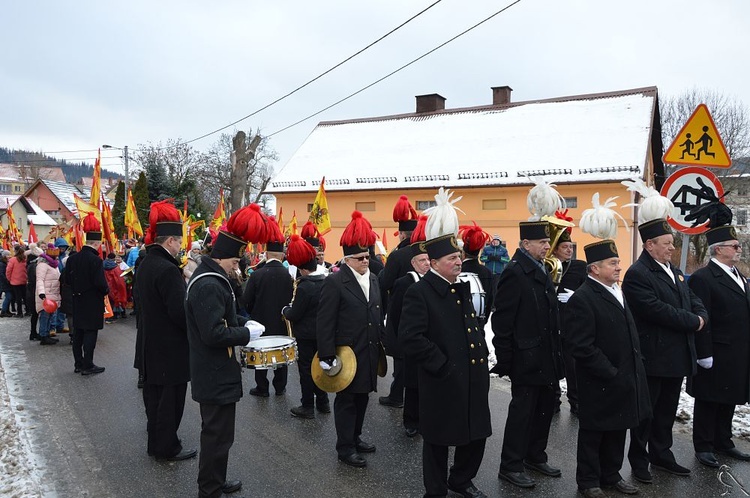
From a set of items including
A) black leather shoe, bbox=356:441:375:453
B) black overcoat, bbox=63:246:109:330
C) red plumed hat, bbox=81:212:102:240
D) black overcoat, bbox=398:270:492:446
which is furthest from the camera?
red plumed hat, bbox=81:212:102:240

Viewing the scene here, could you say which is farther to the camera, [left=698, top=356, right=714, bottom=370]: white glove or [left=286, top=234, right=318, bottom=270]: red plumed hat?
[left=286, top=234, right=318, bottom=270]: red plumed hat

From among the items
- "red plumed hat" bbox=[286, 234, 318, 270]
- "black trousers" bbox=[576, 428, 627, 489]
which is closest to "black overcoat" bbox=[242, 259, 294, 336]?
"red plumed hat" bbox=[286, 234, 318, 270]

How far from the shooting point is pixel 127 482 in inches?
200

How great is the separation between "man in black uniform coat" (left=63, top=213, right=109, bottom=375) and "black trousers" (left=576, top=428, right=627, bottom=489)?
7312mm

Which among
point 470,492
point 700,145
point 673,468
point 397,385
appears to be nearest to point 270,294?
point 397,385

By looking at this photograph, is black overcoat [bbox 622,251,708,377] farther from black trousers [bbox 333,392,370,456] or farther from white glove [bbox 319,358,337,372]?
white glove [bbox 319,358,337,372]

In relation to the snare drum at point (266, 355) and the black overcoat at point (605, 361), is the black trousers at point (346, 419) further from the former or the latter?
the black overcoat at point (605, 361)

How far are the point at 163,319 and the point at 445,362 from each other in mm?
2869

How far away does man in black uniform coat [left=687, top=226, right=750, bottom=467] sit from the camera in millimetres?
5523

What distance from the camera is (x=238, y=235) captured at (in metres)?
4.76

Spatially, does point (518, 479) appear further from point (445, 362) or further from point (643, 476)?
point (445, 362)

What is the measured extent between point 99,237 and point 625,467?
8.29 metres

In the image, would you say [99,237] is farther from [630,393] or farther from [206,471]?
[630,393]

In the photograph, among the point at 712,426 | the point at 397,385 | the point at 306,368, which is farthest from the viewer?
the point at 397,385
